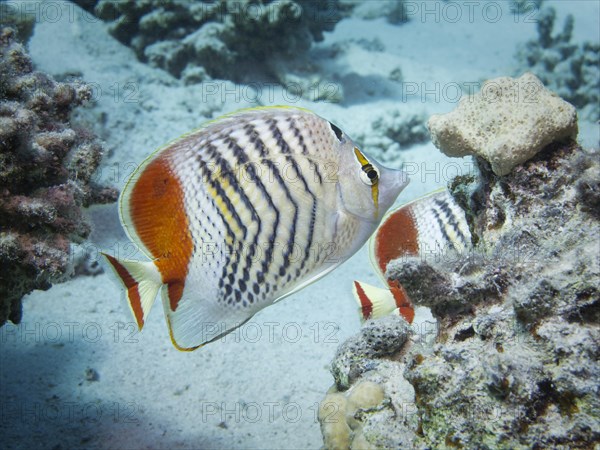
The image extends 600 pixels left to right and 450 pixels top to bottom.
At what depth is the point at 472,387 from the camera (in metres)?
1.49

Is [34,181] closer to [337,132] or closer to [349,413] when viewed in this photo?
[337,132]

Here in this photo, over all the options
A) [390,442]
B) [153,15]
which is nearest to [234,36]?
[153,15]

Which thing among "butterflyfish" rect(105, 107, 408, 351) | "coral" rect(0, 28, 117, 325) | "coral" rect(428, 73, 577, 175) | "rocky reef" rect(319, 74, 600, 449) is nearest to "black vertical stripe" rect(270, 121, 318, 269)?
"butterflyfish" rect(105, 107, 408, 351)

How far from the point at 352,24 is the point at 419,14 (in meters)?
2.03

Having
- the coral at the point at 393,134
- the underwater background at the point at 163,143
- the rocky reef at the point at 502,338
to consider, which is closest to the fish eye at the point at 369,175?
the rocky reef at the point at 502,338

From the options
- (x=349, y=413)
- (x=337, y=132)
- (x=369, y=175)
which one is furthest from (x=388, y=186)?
(x=349, y=413)

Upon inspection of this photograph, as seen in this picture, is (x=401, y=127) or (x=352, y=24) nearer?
(x=401, y=127)

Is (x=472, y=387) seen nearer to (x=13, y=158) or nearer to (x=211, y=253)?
(x=211, y=253)

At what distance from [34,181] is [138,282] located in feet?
3.35

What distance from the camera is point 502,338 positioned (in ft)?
5.13

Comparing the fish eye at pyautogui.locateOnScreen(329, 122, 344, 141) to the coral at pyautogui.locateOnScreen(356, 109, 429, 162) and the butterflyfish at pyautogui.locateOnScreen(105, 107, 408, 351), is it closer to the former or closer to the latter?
the butterflyfish at pyautogui.locateOnScreen(105, 107, 408, 351)

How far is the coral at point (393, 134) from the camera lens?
20.7 feet

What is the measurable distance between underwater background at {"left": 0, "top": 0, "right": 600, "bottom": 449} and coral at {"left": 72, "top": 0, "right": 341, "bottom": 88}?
2cm

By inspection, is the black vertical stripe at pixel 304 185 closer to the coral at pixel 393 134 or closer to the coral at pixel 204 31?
the coral at pixel 393 134
